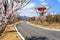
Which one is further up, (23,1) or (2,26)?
(23,1)

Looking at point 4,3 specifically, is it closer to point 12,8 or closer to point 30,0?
point 12,8

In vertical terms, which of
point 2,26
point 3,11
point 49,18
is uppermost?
point 3,11

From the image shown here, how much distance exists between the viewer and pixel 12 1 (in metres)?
14.5

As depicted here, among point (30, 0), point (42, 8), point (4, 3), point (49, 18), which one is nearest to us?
point (30, 0)

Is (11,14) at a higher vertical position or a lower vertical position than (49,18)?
higher

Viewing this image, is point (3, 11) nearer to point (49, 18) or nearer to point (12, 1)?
point (12, 1)

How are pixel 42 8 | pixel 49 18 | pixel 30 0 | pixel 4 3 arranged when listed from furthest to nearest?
1. pixel 42 8
2. pixel 49 18
3. pixel 4 3
4. pixel 30 0

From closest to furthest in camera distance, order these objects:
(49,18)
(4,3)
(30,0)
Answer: (30,0)
(4,3)
(49,18)

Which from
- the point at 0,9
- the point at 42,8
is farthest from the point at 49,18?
the point at 0,9

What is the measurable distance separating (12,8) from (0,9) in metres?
0.93

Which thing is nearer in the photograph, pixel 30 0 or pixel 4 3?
pixel 30 0

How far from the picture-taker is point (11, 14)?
14.4m

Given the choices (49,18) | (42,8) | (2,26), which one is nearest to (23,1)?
(2,26)

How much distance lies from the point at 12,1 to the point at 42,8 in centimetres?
6759
